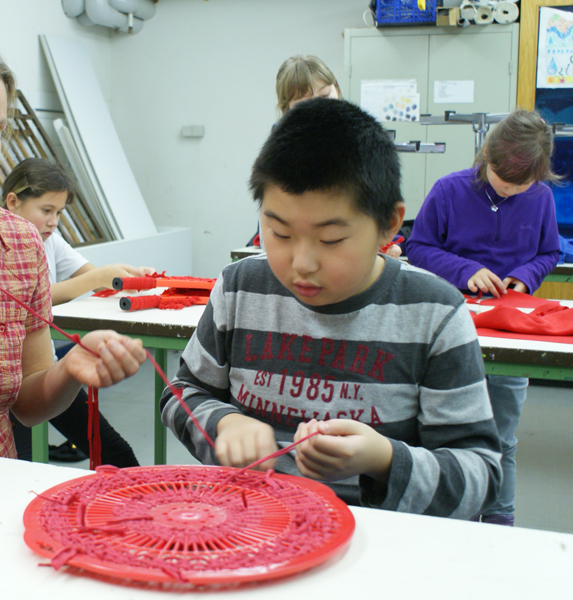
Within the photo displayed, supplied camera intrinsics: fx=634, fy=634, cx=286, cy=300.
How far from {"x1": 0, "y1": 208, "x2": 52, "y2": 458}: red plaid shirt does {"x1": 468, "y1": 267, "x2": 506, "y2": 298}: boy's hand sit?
1369mm

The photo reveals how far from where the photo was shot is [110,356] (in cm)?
85

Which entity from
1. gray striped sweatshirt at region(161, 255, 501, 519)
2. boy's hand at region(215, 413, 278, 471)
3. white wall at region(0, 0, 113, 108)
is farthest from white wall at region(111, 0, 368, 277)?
boy's hand at region(215, 413, 278, 471)

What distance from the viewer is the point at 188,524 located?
1.96ft

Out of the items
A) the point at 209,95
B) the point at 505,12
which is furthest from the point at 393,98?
the point at 209,95

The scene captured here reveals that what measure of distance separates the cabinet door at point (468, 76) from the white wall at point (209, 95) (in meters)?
0.78

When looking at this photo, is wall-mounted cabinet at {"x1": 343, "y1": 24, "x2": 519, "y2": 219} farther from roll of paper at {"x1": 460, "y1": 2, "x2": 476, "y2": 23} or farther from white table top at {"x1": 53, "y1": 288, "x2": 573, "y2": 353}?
white table top at {"x1": 53, "y1": 288, "x2": 573, "y2": 353}

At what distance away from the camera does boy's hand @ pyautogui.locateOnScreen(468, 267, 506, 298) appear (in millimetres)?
1994

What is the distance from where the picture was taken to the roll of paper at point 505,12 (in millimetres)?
3678

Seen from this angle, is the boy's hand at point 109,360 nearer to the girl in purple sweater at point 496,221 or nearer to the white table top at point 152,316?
the white table top at point 152,316

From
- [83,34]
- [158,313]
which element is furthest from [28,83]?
[158,313]

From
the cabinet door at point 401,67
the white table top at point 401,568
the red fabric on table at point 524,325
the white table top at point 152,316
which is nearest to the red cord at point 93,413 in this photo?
the white table top at point 401,568

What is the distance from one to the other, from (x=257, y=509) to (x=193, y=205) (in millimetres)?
4419

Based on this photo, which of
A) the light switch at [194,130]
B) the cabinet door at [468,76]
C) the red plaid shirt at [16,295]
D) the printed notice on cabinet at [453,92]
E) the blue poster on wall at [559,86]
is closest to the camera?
the red plaid shirt at [16,295]

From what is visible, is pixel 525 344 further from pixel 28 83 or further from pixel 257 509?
pixel 28 83
